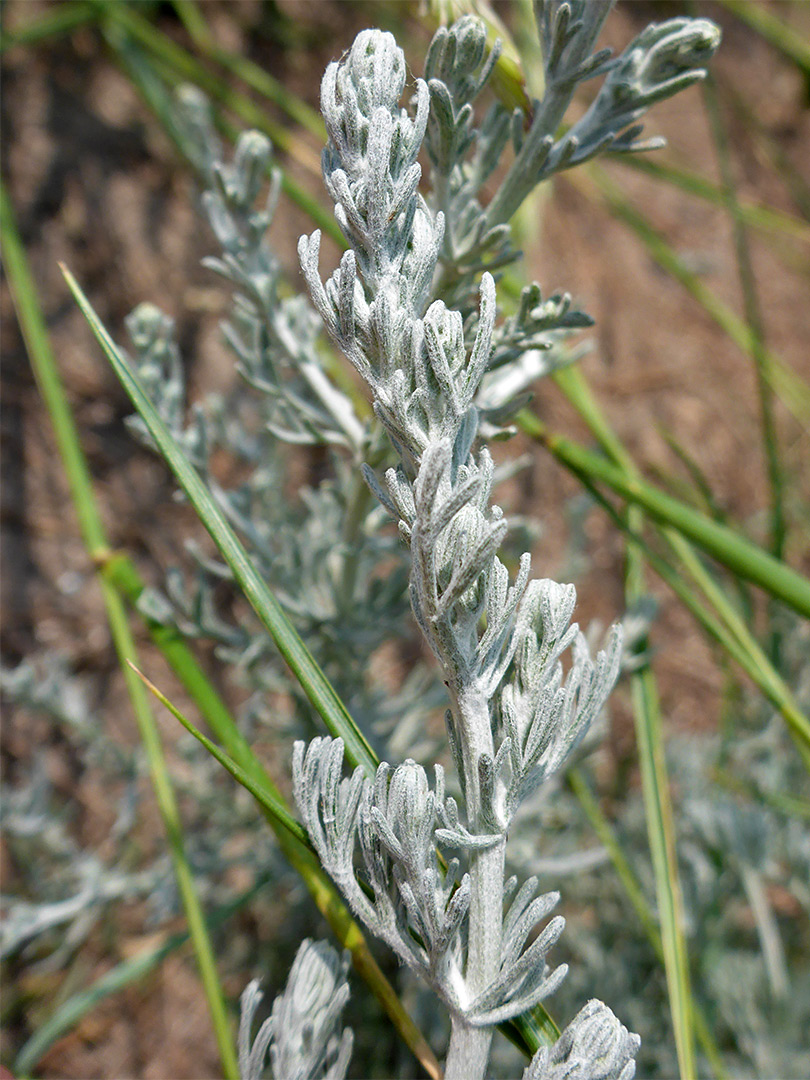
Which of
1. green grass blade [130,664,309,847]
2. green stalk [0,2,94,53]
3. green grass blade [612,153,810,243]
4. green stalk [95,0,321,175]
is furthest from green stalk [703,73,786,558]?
Answer: green stalk [0,2,94,53]

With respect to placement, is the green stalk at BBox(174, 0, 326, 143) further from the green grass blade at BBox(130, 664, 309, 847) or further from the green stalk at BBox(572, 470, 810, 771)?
the green grass blade at BBox(130, 664, 309, 847)

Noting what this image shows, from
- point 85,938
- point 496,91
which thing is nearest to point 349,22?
point 496,91

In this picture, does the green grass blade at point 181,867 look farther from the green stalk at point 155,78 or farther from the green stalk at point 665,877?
the green stalk at point 155,78

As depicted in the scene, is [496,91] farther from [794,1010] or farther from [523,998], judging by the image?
[794,1010]

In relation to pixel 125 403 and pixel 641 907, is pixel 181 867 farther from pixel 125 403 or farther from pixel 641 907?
pixel 125 403

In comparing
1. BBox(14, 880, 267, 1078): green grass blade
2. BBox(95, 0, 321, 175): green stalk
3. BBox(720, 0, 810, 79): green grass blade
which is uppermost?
BBox(95, 0, 321, 175): green stalk

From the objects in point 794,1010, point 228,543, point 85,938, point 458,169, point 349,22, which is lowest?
point 794,1010

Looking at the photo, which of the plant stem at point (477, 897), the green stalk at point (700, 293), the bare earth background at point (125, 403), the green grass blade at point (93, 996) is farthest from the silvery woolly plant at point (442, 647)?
the green stalk at point (700, 293)
